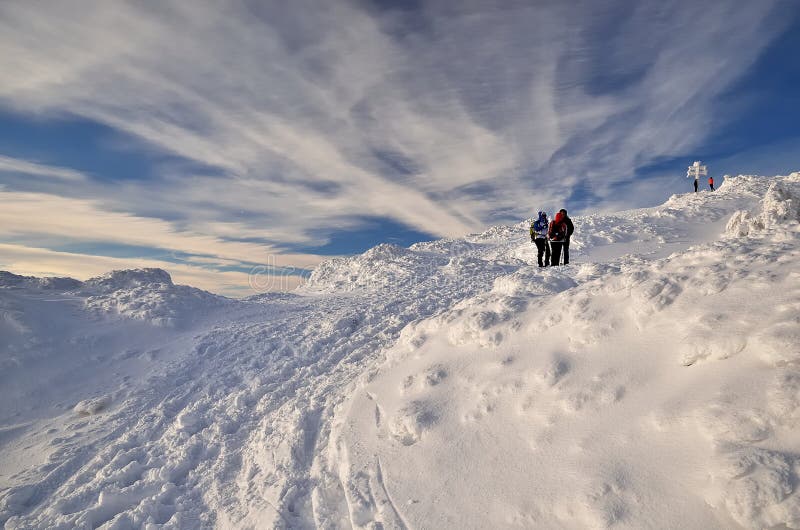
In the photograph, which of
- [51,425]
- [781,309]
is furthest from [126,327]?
[781,309]

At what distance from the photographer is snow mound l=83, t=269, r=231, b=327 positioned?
13289mm

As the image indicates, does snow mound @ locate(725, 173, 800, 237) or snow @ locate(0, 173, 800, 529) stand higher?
snow mound @ locate(725, 173, 800, 237)

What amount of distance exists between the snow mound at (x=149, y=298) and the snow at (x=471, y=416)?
2576mm

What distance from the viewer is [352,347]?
9625 millimetres

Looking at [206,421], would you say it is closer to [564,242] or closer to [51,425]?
[51,425]

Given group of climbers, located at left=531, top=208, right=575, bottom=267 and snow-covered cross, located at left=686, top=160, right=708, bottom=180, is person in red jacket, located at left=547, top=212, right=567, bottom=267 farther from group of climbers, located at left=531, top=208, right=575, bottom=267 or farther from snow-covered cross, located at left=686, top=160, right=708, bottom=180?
snow-covered cross, located at left=686, top=160, right=708, bottom=180

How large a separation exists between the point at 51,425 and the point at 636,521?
1053 centimetres

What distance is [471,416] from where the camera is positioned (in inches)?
191

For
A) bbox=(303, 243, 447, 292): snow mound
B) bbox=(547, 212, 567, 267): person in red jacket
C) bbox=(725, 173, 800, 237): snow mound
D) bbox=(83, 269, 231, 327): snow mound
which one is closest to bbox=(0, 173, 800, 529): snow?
bbox=(725, 173, 800, 237): snow mound

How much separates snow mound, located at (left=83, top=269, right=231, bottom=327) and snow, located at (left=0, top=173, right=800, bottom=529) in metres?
2.58

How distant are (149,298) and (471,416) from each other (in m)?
13.9

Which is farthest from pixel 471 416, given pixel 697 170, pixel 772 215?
pixel 697 170

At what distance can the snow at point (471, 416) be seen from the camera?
3.32 meters

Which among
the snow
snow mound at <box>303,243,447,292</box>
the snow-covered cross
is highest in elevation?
the snow-covered cross
